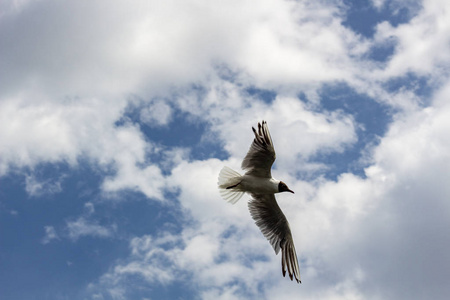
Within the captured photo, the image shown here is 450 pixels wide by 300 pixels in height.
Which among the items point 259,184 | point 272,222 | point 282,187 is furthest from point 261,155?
point 272,222

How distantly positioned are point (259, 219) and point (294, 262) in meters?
2.13

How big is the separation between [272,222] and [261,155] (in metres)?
3.43

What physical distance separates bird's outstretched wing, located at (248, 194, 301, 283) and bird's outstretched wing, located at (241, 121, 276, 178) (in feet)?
4.85

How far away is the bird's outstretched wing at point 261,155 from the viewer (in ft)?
51.6

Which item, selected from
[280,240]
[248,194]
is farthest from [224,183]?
[280,240]

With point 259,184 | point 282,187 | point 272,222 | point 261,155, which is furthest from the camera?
point 272,222

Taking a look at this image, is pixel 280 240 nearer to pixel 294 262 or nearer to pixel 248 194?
pixel 294 262

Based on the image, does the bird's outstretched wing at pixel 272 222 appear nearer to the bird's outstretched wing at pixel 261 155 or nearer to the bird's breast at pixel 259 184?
the bird's breast at pixel 259 184

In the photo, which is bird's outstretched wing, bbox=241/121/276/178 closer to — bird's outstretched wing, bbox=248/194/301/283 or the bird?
the bird

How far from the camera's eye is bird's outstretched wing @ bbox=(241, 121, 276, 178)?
15727mm

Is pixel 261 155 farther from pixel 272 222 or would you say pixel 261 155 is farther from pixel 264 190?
pixel 272 222

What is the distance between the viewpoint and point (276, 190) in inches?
671

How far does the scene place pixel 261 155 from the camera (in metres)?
16.1

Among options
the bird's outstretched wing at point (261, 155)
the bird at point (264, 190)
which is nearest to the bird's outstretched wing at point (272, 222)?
the bird at point (264, 190)
